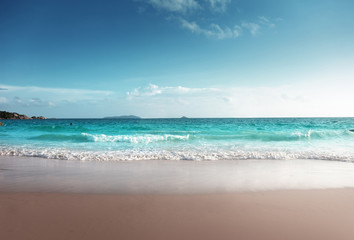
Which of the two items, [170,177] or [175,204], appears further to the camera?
[170,177]

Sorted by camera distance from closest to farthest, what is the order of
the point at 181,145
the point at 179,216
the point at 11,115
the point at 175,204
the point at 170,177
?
the point at 179,216 → the point at 175,204 → the point at 170,177 → the point at 181,145 → the point at 11,115

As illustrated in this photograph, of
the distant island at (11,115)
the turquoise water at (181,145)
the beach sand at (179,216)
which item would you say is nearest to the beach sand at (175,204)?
the beach sand at (179,216)

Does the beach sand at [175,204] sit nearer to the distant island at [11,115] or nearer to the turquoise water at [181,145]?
the turquoise water at [181,145]

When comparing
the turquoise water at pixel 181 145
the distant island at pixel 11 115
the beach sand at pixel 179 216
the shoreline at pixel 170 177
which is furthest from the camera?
the distant island at pixel 11 115

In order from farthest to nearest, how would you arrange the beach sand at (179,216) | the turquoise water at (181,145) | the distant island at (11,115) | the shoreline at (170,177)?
the distant island at (11,115), the turquoise water at (181,145), the shoreline at (170,177), the beach sand at (179,216)

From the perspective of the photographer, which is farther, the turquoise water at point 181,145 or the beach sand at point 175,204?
the turquoise water at point 181,145

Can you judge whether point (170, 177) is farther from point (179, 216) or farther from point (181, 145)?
point (181, 145)

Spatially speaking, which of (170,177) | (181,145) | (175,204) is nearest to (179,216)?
(175,204)

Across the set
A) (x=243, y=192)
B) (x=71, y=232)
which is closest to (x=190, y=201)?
(x=243, y=192)

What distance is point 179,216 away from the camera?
3320mm

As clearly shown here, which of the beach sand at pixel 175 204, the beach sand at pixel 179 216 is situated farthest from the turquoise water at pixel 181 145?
the beach sand at pixel 179 216

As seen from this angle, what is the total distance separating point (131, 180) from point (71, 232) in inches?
96.9

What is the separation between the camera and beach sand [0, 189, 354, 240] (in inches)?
112

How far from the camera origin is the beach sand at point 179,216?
2.85m
